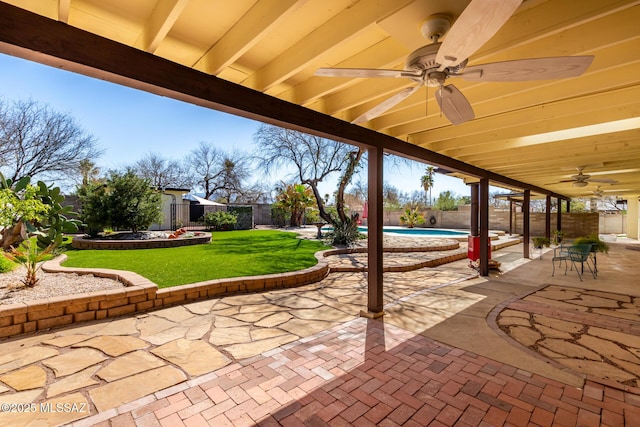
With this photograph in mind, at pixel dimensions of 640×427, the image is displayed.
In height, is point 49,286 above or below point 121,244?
below

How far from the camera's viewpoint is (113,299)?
12.0 feet

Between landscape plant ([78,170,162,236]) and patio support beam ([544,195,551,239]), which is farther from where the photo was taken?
patio support beam ([544,195,551,239])

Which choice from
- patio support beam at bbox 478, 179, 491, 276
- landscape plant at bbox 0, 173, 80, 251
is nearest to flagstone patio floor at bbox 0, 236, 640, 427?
patio support beam at bbox 478, 179, 491, 276

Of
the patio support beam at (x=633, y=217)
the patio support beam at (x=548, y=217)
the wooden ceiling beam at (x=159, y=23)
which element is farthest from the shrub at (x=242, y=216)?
the patio support beam at (x=633, y=217)

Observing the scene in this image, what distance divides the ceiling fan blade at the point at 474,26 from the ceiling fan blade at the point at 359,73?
0.29m

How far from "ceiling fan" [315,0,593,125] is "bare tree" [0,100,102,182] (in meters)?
15.8

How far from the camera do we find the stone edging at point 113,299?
10.2 feet

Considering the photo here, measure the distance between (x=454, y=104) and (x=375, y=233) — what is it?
2.02 m

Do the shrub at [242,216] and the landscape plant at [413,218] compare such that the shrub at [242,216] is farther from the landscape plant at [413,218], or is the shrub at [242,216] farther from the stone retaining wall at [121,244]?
the landscape plant at [413,218]

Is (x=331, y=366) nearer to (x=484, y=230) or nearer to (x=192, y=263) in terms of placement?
(x=192, y=263)

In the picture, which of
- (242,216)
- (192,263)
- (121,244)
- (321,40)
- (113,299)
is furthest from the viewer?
(242,216)

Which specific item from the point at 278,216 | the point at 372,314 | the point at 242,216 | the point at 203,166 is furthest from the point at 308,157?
the point at 203,166

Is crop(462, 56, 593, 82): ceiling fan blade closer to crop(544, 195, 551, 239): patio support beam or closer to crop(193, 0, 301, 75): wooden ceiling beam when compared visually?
crop(193, 0, 301, 75): wooden ceiling beam

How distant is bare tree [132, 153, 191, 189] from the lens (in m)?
24.9
